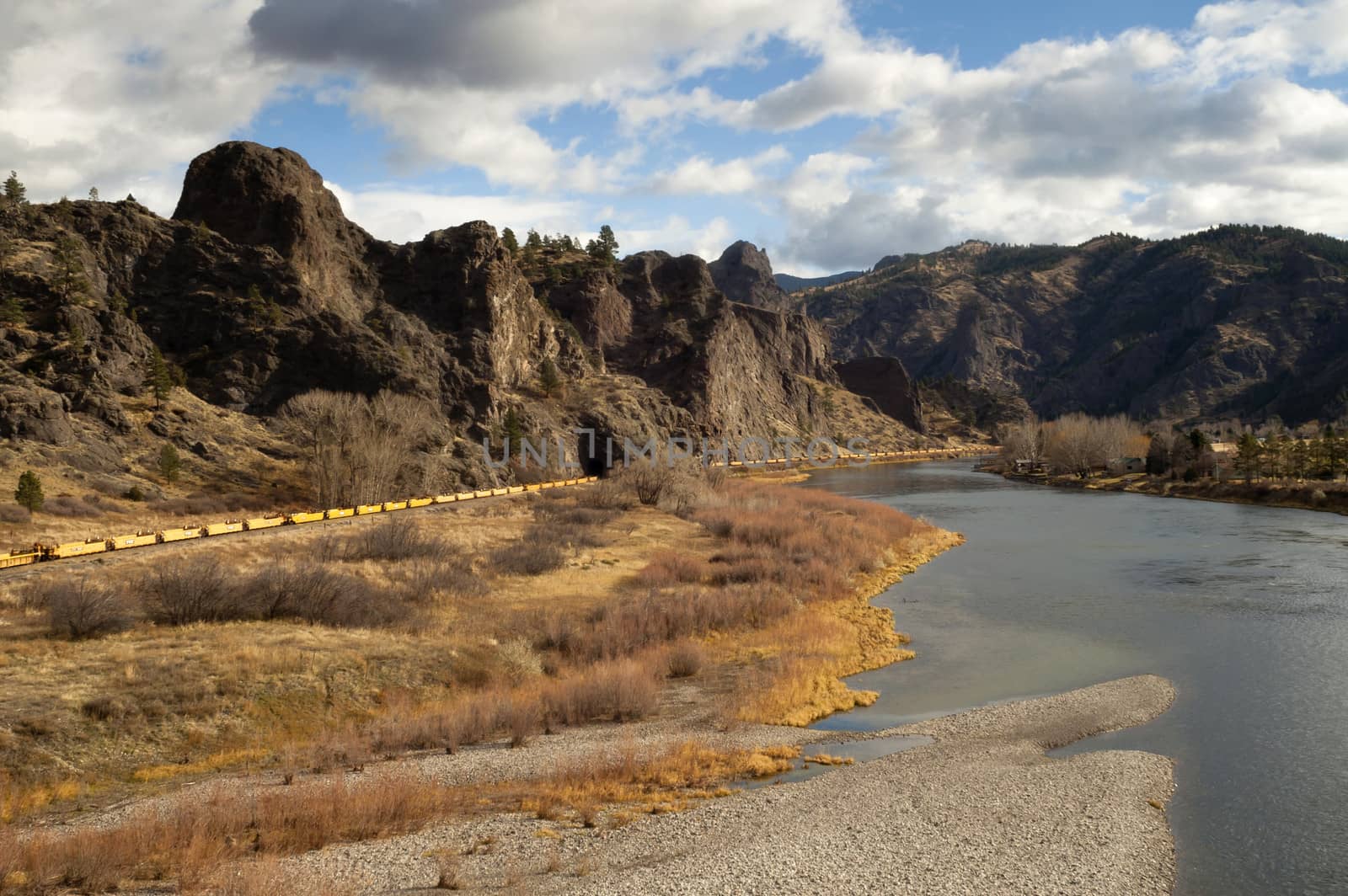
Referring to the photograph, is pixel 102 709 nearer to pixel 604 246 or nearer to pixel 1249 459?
pixel 1249 459

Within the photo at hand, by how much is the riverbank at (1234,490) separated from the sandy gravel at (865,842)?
69558 millimetres

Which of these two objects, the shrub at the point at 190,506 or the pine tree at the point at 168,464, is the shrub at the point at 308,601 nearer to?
the shrub at the point at 190,506

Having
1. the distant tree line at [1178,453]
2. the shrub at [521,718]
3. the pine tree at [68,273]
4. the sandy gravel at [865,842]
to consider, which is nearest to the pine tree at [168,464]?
the pine tree at [68,273]

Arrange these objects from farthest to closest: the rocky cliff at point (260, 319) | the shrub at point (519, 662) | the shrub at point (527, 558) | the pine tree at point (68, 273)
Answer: the pine tree at point (68, 273) < the rocky cliff at point (260, 319) < the shrub at point (527, 558) < the shrub at point (519, 662)

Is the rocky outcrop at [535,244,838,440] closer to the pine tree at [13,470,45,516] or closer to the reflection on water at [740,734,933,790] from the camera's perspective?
the pine tree at [13,470,45,516]

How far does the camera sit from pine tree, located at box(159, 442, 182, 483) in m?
60.7

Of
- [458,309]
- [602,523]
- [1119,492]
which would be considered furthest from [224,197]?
[1119,492]

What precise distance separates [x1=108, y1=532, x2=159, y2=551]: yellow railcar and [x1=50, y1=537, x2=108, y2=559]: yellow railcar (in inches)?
17.7

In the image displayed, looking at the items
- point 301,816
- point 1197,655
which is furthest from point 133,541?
point 1197,655

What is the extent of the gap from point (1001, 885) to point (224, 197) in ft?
373

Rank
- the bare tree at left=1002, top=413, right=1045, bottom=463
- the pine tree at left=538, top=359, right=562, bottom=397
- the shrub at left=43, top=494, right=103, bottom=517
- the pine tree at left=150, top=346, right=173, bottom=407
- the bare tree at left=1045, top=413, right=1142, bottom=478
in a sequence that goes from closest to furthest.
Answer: the shrub at left=43, top=494, right=103, bottom=517
the pine tree at left=150, top=346, right=173, bottom=407
the pine tree at left=538, top=359, right=562, bottom=397
the bare tree at left=1045, top=413, right=1142, bottom=478
the bare tree at left=1002, top=413, right=1045, bottom=463

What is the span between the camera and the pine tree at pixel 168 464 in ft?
199

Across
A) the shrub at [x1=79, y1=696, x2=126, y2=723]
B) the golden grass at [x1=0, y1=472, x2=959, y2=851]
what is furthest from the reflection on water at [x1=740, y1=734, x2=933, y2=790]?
the shrub at [x1=79, y1=696, x2=126, y2=723]

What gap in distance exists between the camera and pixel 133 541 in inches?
1495
